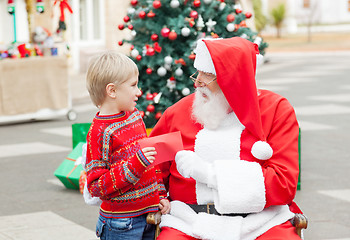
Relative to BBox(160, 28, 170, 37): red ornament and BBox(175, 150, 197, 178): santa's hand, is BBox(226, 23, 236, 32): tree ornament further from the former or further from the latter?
BBox(175, 150, 197, 178): santa's hand

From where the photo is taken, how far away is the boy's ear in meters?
3.17

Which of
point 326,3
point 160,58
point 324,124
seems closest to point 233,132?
point 160,58

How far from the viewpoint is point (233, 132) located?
11.1 ft

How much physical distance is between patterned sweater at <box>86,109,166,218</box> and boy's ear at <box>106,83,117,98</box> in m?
0.11

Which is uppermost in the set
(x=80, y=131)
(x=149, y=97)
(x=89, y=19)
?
(x=149, y=97)

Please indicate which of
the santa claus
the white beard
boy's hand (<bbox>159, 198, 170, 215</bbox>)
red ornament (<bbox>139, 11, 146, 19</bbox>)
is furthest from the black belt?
red ornament (<bbox>139, 11, 146, 19</bbox>)

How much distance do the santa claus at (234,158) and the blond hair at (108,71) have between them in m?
0.41

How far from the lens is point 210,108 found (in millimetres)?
3375

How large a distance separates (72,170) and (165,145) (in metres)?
3.02

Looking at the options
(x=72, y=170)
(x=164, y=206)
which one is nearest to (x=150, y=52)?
(x=72, y=170)

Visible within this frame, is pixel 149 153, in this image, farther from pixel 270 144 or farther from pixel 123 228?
pixel 270 144

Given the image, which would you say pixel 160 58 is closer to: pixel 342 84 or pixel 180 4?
pixel 180 4

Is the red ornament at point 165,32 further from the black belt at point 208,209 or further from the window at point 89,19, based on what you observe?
the window at point 89,19

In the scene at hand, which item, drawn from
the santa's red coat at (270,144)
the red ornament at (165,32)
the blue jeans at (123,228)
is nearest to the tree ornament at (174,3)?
the red ornament at (165,32)
